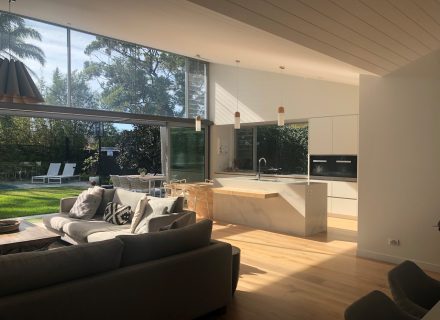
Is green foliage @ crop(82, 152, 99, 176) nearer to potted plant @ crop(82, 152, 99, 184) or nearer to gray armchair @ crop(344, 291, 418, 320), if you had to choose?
potted plant @ crop(82, 152, 99, 184)

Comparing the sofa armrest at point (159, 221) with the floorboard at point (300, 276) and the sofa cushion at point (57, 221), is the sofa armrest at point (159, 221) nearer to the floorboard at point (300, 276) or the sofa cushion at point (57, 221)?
the floorboard at point (300, 276)

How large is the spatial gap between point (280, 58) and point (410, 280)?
120 inches

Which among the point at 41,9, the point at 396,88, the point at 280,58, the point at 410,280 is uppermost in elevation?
the point at 41,9

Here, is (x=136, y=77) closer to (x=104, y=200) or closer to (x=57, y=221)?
(x=104, y=200)

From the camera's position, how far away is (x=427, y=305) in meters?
2.05

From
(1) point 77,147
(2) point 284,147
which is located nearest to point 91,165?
(1) point 77,147

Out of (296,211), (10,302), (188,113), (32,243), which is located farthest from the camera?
(188,113)

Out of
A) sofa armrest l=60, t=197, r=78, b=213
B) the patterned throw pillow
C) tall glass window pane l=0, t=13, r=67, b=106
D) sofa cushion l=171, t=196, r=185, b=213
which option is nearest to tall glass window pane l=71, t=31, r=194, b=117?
tall glass window pane l=0, t=13, r=67, b=106

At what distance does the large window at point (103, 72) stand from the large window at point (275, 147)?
4.69ft

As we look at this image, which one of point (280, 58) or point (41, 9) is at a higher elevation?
point (41, 9)

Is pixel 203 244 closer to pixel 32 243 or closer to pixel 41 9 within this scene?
pixel 32 243

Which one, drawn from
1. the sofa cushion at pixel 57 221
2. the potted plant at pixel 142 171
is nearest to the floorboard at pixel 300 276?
the sofa cushion at pixel 57 221

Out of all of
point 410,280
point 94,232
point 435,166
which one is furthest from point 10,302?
point 435,166

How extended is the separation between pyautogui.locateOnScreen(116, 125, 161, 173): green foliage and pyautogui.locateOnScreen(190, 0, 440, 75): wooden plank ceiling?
5.80 metres
